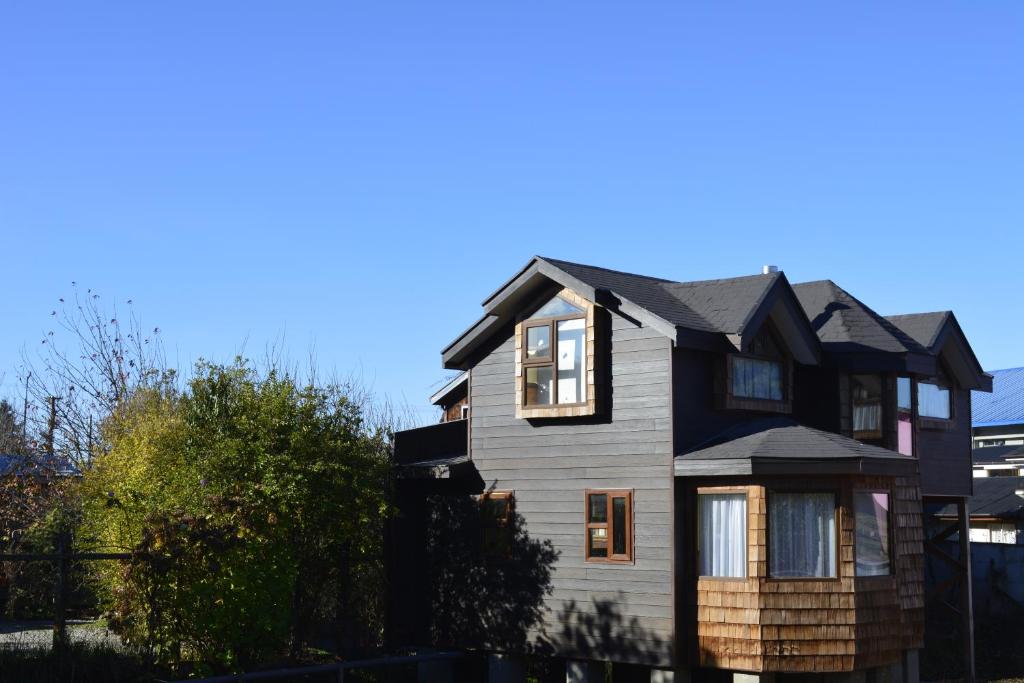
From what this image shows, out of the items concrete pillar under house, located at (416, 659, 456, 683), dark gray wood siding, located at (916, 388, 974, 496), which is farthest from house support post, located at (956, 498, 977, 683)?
concrete pillar under house, located at (416, 659, 456, 683)

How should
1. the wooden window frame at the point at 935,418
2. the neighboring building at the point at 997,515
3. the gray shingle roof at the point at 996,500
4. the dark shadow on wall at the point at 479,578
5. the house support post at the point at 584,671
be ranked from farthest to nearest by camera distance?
1. the neighboring building at the point at 997,515
2. the gray shingle roof at the point at 996,500
3. the wooden window frame at the point at 935,418
4. the dark shadow on wall at the point at 479,578
5. the house support post at the point at 584,671

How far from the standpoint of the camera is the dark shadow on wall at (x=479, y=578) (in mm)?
22188

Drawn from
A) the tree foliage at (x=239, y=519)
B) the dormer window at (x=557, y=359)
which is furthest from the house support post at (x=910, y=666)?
the tree foliage at (x=239, y=519)

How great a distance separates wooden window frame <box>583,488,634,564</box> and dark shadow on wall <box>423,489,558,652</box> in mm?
862

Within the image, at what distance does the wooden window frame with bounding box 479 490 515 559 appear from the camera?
22719 millimetres

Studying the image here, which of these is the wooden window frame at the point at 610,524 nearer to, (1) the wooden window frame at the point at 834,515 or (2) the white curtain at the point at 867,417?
(1) the wooden window frame at the point at 834,515

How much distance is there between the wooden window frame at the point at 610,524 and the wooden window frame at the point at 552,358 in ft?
5.36

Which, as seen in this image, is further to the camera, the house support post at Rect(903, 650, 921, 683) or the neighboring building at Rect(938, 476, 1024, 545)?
the neighboring building at Rect(938, 476, 1024, 545)

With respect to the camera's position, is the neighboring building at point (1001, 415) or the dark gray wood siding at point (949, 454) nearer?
the dark gray wood siding at point (949, 454)

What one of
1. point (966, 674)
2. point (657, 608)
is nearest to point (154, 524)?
point (657, 608)

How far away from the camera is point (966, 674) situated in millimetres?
25906

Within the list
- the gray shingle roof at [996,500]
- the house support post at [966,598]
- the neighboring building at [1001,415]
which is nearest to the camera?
the house support post at [966,598]

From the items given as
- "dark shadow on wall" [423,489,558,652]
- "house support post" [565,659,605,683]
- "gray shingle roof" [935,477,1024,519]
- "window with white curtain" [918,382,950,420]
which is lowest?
"house support post" [565,659,605,683]

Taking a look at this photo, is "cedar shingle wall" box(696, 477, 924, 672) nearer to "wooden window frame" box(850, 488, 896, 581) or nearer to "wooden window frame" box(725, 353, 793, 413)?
"wooden window frame" box(850, 488, 896, 581)
